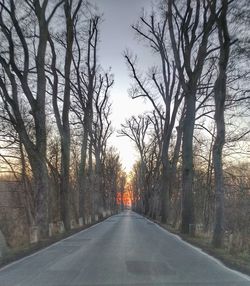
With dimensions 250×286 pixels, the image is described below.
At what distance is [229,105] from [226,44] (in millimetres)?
6789

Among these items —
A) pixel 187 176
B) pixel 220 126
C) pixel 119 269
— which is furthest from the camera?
pixel 187 176

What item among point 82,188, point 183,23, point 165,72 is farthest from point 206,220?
point 183,23

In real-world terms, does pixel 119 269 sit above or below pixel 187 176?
below

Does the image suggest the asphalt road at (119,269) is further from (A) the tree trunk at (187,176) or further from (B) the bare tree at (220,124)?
(A) the tree trunk at (187,176)

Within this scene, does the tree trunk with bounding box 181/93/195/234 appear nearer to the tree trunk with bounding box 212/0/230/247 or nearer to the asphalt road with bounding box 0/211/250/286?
the tree trunk with bounding box 212/0/230/247

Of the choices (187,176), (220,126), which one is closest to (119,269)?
(220,126)

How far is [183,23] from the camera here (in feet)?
80.8

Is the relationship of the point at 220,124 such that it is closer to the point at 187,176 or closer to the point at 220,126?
the point at 220,126

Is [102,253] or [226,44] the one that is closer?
[102,253]

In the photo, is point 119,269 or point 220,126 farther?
point 220,126

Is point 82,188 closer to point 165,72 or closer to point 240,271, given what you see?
point 165,72

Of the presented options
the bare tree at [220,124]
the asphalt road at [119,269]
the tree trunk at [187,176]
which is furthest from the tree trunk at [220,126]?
the tree trunk at [187,176]

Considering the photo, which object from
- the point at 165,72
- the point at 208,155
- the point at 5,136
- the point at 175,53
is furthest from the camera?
the point at 208,155

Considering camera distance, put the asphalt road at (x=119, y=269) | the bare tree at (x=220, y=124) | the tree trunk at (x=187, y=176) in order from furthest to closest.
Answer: the tree trunk at (x=187, y=176) < the bare tree at (x=220, y=124) < the asphalt road at (x=119, y=269)
